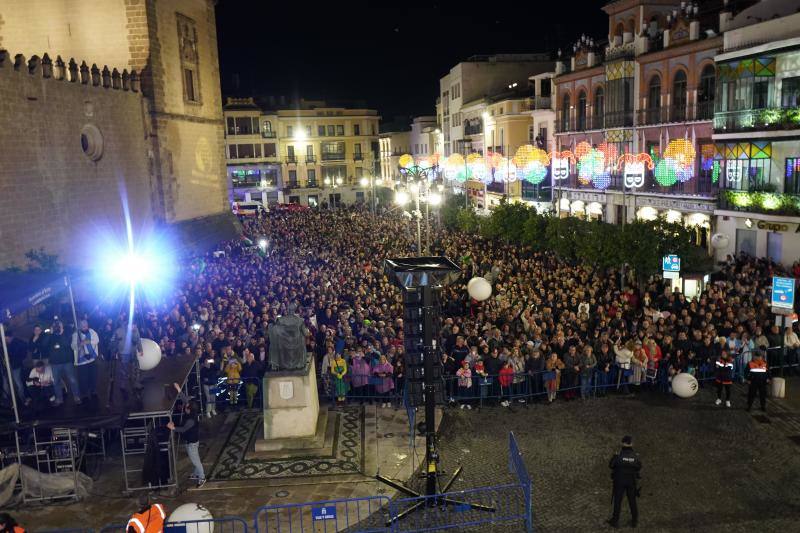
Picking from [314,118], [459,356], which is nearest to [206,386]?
[459,356]

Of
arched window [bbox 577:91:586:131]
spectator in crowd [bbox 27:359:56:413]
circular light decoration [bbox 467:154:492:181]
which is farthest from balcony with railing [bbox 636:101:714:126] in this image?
spectator in crowd [bbox 27:359:56:413]

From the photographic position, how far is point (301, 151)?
234ft

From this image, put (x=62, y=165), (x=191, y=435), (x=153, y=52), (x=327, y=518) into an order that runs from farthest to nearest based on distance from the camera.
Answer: (x=153, y=52) → (x=62, y=165) → (x=191, y=435) → (x=327, y=518)

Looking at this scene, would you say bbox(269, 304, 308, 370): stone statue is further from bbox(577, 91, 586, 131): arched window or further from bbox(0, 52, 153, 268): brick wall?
bbox(577, 91, 586, 131): arched window

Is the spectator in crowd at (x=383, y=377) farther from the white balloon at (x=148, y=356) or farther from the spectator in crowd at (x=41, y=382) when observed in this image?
the spectator in crowd at (x=41, y=382)

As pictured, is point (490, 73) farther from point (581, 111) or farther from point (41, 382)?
point (41, 382)

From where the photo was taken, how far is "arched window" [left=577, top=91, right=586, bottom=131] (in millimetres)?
37531

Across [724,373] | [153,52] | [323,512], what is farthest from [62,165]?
[724,373]

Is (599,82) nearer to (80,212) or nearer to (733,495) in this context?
(80,212)

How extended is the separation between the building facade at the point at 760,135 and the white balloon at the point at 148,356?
18.3m

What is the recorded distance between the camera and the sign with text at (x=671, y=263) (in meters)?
19.2

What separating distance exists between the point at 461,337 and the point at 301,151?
196ft

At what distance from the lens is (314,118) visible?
7162cm

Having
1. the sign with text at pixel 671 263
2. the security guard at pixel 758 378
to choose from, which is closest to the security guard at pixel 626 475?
the security guard at pixel 758 378
